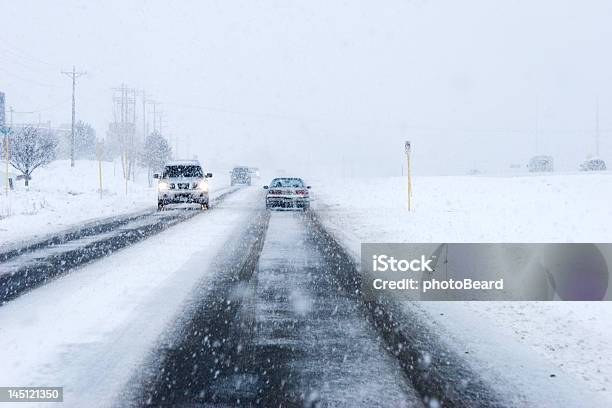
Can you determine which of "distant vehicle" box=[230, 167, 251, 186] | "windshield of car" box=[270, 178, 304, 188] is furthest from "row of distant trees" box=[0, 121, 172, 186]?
"windshield of car" box=[270, 178, 304, 188]

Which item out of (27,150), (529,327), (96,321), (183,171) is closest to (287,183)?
(183,171)

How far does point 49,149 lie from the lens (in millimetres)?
47750

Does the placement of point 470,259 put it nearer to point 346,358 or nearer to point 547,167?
point 346,358

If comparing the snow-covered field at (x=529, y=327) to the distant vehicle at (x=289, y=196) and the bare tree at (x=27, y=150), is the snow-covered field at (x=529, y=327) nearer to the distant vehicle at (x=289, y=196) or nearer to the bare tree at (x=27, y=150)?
the distant vehicle at (x=289, y=196)

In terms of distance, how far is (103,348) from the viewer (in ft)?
18.9

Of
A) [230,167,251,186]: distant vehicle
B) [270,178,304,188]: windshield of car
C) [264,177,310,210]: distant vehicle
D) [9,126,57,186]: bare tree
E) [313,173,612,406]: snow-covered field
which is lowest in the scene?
[313,173,612,406]: snow-covered field

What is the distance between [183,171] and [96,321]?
21740 mm

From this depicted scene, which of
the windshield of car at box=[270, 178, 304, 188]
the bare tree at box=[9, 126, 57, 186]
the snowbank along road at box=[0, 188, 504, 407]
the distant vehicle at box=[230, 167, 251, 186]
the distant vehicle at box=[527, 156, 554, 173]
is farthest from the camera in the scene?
the distant vehicle at box=[527, 156, 554, 173]

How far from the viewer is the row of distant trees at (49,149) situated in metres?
44.4

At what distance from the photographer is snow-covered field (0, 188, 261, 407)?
492 centimetres

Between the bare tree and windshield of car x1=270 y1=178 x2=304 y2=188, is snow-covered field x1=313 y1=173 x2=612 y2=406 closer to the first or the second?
windshield of car x1=270 y1=178 x2=304 y2=188

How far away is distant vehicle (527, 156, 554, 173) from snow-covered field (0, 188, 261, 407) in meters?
66.5

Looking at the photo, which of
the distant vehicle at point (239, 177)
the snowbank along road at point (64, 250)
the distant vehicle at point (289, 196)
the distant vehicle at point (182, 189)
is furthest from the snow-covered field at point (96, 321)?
the distant vehicle at point (239, 177)

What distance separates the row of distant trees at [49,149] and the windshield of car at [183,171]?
10585mm
